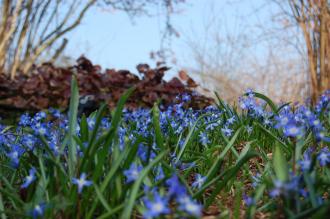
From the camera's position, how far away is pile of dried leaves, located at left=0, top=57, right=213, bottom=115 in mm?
6008

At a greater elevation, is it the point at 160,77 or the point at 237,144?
the point at 160,77

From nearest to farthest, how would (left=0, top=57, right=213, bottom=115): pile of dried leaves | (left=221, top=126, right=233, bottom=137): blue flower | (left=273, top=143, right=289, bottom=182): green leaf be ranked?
(left=273, top=143, right=289, bottom=182): green leaf → (left=221, top=126, right=233, bottom=137): blue flower → (left=0, top=57, right=213, bottom=115): pile of dried leaves

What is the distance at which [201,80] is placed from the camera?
1364cm

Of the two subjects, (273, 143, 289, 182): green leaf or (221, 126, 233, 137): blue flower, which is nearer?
(273, 143, 289, 182): green leaf

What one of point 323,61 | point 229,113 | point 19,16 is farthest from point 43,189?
point 19,16

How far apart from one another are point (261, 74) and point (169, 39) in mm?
4586

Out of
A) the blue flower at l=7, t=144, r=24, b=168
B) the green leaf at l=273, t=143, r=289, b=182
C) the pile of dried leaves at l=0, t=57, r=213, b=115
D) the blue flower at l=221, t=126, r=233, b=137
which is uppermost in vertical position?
the pile of dried leaves at l=0, t=57, r=213, b=115

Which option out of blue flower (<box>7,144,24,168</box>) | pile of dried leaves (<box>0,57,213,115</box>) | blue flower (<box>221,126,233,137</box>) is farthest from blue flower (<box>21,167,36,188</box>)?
pile of dried leaves (<box>0,57,213,115</box>)

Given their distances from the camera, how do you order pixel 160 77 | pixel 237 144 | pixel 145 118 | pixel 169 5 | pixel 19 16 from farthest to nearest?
pixel 169 5 → pixel 19 16 → pixel 160 77 → pixel 145 118 → pixel 237 144

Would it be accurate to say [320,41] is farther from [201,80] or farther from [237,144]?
[201,80]

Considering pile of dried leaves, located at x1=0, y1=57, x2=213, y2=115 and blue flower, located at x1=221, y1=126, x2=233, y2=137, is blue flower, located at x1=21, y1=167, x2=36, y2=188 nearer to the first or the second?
blue flower, located at x1=221, y1=126, x2=233, y2=137

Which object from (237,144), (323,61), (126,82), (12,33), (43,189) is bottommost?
(43,189)

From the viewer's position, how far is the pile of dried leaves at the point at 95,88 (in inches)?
237

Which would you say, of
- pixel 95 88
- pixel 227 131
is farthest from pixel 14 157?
pixel 95 88
